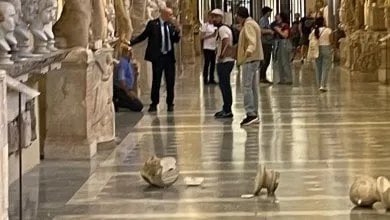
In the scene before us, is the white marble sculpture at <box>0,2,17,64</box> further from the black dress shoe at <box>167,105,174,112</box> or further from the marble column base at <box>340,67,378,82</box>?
the marble column base at <box>340,67,378,82</box>

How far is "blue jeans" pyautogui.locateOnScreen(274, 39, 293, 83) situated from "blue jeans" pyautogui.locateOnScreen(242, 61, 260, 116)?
8204mm

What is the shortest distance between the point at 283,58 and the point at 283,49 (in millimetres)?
253

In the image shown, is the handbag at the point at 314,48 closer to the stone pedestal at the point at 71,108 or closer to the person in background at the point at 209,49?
the person in background at the point at 209,49

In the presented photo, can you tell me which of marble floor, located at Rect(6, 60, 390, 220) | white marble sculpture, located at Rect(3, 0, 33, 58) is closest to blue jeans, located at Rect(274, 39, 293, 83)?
marble floor, located at Rect(6, 60, 390, 220)

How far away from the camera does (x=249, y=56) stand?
1462cm

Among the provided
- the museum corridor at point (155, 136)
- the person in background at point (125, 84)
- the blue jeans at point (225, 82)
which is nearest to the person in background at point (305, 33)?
the museum corridor at point (155, 136)

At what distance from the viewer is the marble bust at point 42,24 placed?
9.91m

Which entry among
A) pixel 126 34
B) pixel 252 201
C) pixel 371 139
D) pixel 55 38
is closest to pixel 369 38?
pixel 126 34

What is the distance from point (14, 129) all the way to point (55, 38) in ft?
8.32

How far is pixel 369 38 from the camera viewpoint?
80.1 ft

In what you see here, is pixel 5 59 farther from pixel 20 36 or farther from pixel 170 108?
pixel 170 108

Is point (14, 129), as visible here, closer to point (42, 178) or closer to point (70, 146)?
point (42, 178)

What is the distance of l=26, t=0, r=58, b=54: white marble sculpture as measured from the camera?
9898 mm

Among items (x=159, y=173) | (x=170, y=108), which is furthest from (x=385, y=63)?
(x=159, y=173)
